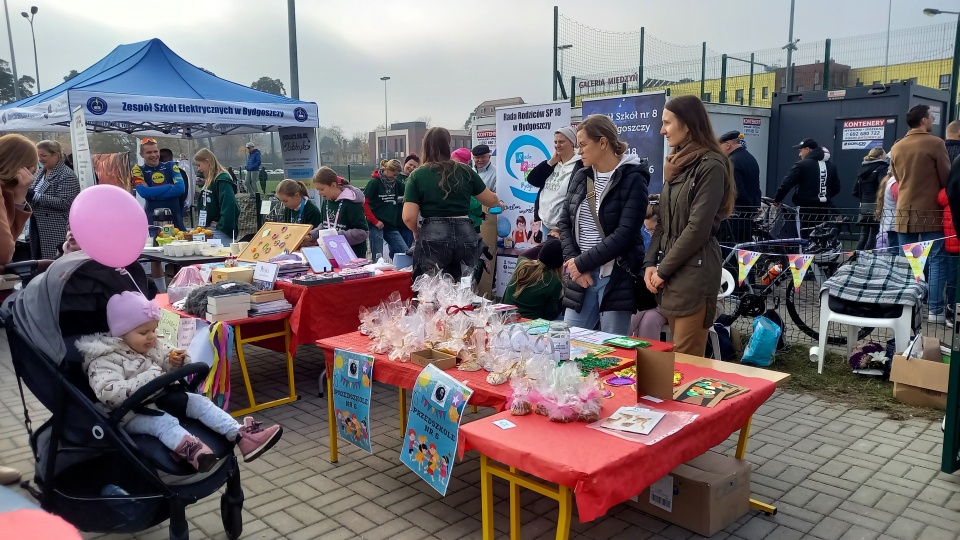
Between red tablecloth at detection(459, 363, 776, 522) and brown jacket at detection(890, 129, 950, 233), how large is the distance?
492cm

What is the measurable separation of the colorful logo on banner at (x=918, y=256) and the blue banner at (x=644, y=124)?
8.15 feet

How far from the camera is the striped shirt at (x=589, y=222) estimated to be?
3.89 metres

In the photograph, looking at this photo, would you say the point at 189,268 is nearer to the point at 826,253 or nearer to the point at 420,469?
the point at 420,469

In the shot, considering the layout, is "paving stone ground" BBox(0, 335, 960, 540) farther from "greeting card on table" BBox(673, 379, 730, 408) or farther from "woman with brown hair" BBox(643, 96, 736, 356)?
"woman with brown hair" BBox(643, 96, 736, 356)

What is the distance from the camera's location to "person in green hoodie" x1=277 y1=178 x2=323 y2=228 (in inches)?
261

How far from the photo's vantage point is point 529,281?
194 inches

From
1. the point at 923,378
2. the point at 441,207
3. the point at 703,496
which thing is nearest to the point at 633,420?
the point at 703,496

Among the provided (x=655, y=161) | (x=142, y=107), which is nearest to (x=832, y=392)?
(x=655, y=161)

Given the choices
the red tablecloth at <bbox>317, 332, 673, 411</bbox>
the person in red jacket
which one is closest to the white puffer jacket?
the red tablecloth at <bbox>317, 332, 673, 411</bbox>

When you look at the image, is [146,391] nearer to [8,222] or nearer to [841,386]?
[8,222]

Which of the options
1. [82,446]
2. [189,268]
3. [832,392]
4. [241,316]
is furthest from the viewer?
[189,268]

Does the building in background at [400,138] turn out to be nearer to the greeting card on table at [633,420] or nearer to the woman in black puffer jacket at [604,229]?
the woman in black puffer jacket at [604,229]

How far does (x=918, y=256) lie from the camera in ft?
17.1

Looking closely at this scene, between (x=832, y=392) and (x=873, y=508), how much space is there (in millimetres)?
1871
